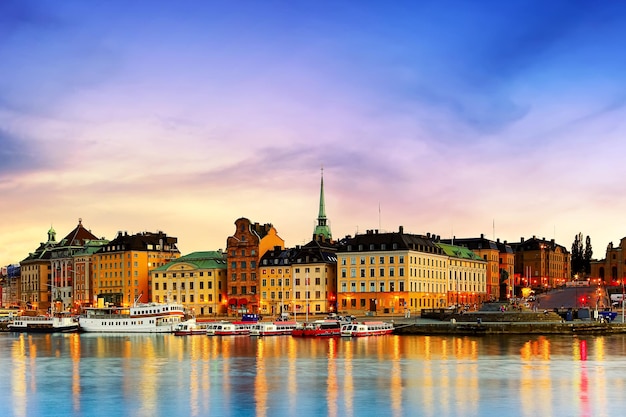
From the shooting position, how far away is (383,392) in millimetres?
54156

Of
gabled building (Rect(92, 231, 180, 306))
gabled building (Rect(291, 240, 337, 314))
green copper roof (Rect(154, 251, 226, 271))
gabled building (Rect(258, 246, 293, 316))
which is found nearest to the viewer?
gabled building (Rect(291, 240, 337, 314))

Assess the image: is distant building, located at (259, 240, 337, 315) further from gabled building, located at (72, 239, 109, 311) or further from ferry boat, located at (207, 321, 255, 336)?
gabled building, located at (72, 239, 109, 311)

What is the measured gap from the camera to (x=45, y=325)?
146 metres

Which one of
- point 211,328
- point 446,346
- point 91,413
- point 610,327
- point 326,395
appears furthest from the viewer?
point 211,328

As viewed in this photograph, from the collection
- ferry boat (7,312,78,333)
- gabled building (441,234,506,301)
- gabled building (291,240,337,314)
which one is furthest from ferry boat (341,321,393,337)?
gabled building (441,234,506,301)

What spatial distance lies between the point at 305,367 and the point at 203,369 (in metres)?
7.83

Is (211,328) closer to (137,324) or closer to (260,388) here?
(137,324)

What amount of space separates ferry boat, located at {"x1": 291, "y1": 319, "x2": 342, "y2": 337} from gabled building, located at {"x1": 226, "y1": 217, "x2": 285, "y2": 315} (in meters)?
37.3

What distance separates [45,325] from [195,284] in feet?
97.0

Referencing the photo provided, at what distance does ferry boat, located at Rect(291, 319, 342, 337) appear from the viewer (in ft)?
→ 366

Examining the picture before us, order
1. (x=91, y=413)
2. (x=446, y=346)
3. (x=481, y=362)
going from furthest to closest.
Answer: (x=446, y=346) < (x=481, y=362) < (x=91, y=413)


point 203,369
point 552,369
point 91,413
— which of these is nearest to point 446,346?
point 552,369

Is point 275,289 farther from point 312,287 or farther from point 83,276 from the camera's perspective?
point 83,276

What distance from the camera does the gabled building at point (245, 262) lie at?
515 feet
